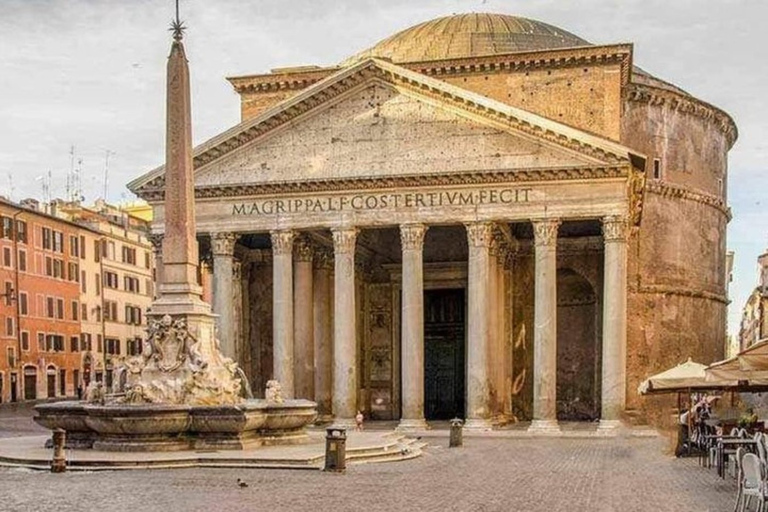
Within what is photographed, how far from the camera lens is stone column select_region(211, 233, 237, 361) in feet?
103

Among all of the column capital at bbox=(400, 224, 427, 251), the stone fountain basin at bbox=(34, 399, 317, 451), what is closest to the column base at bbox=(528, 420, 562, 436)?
the column capital at bbox=(400, 224, 427, 251)

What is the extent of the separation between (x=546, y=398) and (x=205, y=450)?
1332 centimetres

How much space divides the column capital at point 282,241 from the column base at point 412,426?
5.80m

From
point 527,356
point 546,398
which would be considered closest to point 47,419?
point 546,398

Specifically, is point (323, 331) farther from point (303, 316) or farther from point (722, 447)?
point (722, 447)

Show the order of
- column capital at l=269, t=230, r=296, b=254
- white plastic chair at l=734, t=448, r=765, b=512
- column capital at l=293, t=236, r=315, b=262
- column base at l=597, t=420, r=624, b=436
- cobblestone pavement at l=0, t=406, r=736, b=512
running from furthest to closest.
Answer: column capital at l=293, t=236, r=315, b=262 → column capital at l=269, t=230, r=296, b=254 → column base at l=597, t=420, r=624, b=436 → cobblestone pavement at l=0, t=406, r=736, b=512 → white plastic chair at l=734, t=448, r=765, b=512

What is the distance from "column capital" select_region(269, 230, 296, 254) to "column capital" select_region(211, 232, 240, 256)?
53.5 inches

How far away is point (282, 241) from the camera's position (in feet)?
101

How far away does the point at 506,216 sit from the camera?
2908cm

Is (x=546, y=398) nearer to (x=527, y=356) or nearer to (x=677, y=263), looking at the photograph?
(x=527, y=356)

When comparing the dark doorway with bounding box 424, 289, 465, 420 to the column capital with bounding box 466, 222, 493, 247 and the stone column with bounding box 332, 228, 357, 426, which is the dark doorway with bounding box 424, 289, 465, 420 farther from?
the column capital with bounding box 466, 222, 493, 247

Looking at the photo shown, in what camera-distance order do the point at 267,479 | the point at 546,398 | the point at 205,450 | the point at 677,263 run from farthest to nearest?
1. the point at 677,263
2. the point at 546,398
3. the point at 205,450
4. the point at 267,479

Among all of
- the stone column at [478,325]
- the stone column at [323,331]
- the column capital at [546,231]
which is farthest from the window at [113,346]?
the column capital at [546,231]

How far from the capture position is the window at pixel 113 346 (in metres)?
60.1
